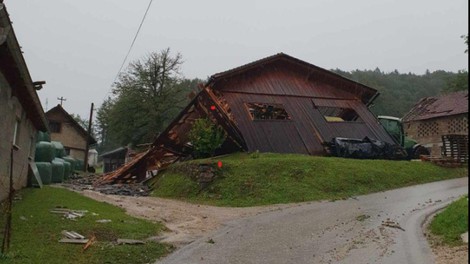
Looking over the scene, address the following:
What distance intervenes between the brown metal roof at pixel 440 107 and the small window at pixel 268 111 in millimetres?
21831

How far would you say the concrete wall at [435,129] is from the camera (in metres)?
39.0

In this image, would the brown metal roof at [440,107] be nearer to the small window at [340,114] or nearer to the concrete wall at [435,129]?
the concrete wall at [435,129]

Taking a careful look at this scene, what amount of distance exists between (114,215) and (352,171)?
10752mm

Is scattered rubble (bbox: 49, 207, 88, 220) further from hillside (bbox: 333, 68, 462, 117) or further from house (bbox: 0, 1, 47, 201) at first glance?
hillside (bbox: 333, 68, 462, 117)

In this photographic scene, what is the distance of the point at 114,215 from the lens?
39.2 feet

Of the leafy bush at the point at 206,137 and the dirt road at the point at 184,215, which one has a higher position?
the leafy bush at the point at 206,137

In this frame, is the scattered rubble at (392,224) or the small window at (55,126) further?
the small window at (55,126)

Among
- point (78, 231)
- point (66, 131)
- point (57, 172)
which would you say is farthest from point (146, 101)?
point (78, 231)

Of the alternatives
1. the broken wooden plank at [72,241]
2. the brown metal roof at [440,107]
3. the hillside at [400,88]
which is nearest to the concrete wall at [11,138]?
the broken wooden plank at [72,241]

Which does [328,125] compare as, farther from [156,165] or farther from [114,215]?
[114,215]

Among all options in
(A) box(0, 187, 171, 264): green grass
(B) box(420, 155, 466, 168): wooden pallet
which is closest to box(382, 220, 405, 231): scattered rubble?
(A) box(0, 187, 171, 264): green grass

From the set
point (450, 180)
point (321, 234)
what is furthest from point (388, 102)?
point (321, 234)

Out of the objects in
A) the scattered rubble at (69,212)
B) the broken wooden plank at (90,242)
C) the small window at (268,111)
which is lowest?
the broken wooden plank at (90,242)

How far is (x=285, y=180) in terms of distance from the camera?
677 inches
